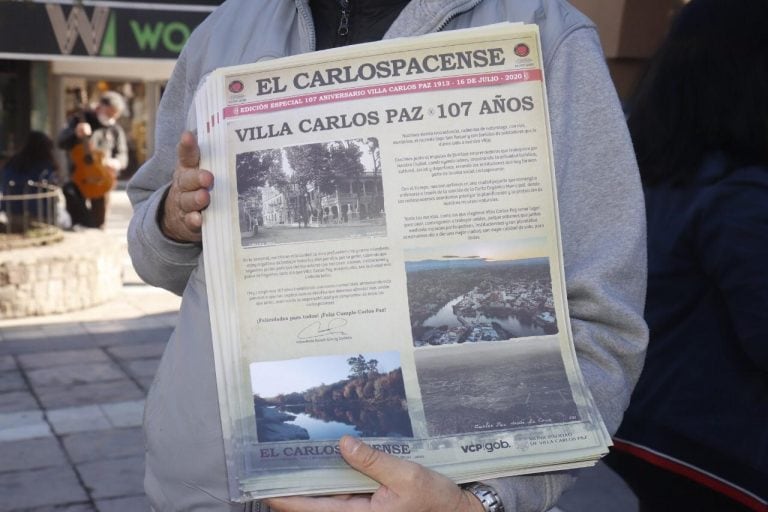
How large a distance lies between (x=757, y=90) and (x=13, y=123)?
1678 centimetres

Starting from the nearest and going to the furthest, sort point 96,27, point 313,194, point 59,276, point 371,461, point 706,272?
point 371,461 → point 313,194 → point 706,272 → point 96,27 → point 59,276

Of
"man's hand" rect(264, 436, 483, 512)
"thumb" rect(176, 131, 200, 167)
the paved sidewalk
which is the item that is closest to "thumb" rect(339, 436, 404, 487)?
"man's hand" rect(264, 436, 483, 512)

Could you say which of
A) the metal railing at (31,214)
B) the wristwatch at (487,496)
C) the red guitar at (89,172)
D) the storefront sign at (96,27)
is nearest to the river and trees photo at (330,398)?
the wristwatch at (487,496)

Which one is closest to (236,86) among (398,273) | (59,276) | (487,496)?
(398,273)

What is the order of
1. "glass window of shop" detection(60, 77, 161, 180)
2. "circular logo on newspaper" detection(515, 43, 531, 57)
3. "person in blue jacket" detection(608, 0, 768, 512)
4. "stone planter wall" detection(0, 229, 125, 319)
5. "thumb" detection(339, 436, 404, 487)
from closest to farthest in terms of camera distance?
"thumb" detection(339, 436, 404, 487), "circular logo on newspaper" detection(515, 43, 531, 57), "person in blue jacket" detection(608, 0, 768, 512), "stone planter wall" detection(0, 229, 125, 319), "glass window of shop" detection(60, 77, 161, 180)

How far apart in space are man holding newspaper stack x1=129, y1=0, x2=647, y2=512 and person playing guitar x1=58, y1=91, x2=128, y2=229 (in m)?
9.60

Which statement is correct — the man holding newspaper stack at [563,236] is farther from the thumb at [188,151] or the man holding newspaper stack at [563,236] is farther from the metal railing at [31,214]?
the metal railing at [31,214]

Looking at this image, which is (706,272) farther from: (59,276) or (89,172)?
(89,172)

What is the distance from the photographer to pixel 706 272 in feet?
6.32

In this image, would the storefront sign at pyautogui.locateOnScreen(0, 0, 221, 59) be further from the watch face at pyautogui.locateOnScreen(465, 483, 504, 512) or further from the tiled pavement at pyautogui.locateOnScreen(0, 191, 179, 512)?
the watch face at pyautogui.locateOnScreen(465, 483, 504, 512)

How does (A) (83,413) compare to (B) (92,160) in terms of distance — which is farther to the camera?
(B) (92,160)

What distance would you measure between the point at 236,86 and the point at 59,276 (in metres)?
6.53

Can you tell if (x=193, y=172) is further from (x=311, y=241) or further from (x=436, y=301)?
(x=436, y=301)

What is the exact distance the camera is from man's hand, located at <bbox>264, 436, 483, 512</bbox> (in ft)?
3.38
